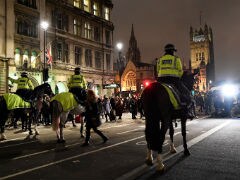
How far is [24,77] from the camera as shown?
14148 millimetres

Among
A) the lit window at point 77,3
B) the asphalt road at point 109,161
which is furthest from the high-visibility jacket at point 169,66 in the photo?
the lit window at point 77,3

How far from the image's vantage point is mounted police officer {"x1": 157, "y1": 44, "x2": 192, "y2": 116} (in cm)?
840

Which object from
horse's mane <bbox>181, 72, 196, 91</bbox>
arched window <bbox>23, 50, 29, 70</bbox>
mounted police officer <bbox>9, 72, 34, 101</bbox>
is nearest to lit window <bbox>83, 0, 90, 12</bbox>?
arched window <bbox>23, 50, 29, 70</bbox>

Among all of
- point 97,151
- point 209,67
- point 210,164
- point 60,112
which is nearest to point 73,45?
point 60,112

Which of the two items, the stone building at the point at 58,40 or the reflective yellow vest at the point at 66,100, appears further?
the stone building at the point at 58,40

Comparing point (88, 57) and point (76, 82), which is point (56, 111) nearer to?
point (76, 82)

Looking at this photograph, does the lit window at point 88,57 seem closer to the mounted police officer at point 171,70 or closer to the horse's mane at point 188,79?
the horse's mane at point 188,79

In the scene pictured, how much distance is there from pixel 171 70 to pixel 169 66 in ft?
0.42

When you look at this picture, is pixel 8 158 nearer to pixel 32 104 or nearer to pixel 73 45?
pixel 32 104

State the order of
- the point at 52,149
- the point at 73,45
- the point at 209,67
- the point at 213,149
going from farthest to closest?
the point at 209,67, the point at 73,45, the point at 52,149, the point at 213,149

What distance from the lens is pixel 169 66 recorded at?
838 centimetres

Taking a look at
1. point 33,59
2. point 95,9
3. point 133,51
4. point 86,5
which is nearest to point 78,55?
point 86,5

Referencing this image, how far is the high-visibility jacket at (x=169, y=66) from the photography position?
330 inches

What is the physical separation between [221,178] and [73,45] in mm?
34981
